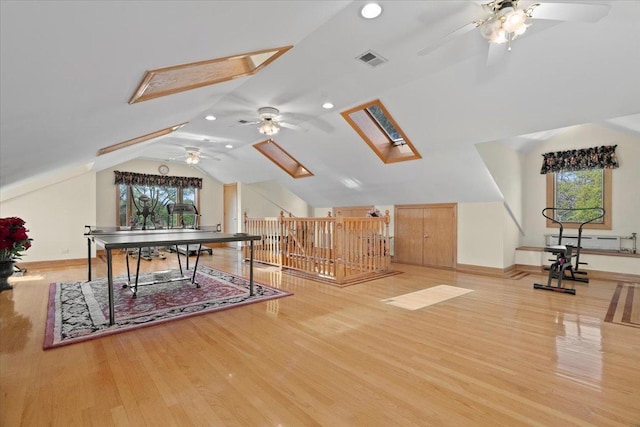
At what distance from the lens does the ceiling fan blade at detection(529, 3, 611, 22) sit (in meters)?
1.72

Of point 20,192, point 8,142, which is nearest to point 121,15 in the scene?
point 8,142

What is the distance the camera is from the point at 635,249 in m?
5.09

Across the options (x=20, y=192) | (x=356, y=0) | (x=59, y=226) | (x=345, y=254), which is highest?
(x=356, y=0)

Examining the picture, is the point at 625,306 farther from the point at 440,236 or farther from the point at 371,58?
the point at 371,58

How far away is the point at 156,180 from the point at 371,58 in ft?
24.8

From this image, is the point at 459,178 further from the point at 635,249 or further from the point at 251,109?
the point at 251,109

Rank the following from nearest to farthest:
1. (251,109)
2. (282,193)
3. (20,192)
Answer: (251,109), (20,192), (282,193)

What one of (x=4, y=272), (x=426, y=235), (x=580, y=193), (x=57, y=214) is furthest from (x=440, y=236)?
(x=57, y=214)

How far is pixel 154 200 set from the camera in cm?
787

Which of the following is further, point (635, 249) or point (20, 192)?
point (20, 192)

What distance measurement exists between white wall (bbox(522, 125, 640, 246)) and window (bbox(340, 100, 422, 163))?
113 inches

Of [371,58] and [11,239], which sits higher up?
[371,58]

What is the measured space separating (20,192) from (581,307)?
9.20 metres

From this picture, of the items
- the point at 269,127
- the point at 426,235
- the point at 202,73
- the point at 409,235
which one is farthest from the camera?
the point at 409,235
